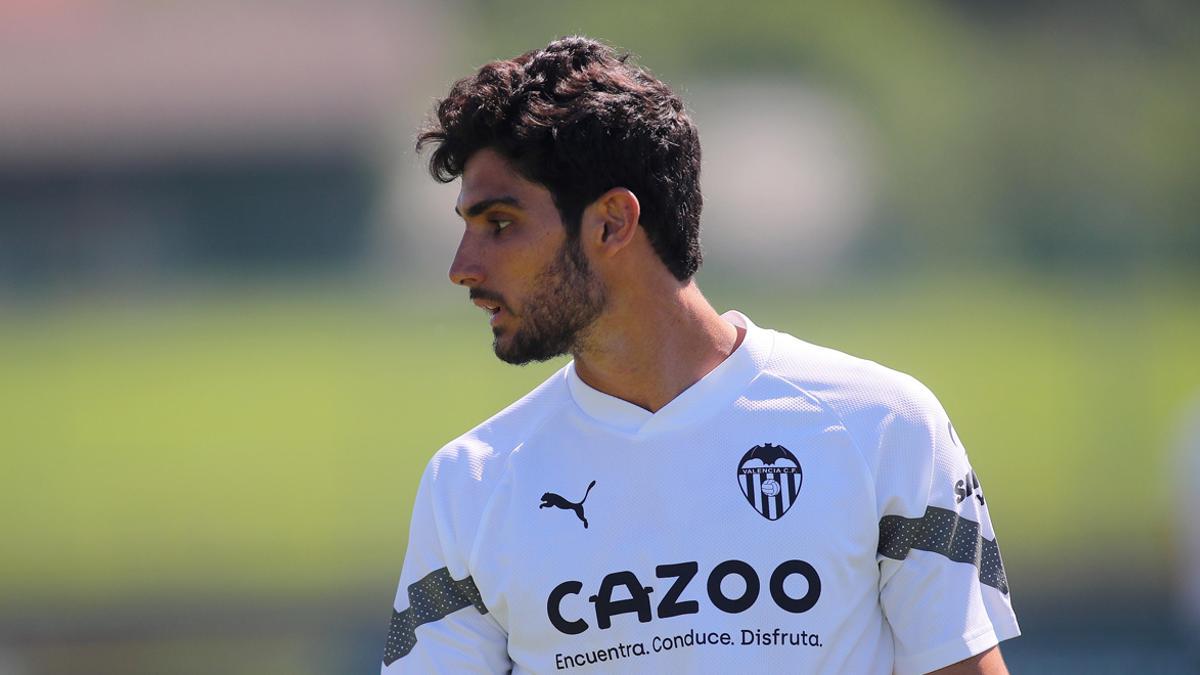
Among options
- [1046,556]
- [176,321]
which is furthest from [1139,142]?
[176,321]

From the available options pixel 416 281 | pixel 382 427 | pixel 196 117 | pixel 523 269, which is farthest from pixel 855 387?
pixel 196 117

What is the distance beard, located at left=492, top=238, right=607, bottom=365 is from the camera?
2.03 meters

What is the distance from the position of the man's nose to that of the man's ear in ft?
0.54

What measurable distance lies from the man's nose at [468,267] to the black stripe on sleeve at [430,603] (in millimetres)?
424

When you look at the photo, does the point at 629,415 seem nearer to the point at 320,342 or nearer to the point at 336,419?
the point at 336,419

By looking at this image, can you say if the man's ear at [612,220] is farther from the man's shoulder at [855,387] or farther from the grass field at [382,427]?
the grass field at [382,427]

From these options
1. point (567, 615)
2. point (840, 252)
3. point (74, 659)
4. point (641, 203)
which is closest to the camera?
point (567, 615)

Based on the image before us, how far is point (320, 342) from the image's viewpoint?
8680mm

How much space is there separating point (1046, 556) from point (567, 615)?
17.8 feet

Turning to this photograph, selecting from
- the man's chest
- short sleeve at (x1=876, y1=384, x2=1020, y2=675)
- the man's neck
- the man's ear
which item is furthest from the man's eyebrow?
short sleeve at (x1=876, y1=384, x2=1020, y2=675)

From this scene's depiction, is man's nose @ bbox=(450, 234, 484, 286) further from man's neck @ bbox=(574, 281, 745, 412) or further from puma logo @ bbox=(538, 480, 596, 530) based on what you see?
puma logo @ bbox=(538, 480, 596, 530)

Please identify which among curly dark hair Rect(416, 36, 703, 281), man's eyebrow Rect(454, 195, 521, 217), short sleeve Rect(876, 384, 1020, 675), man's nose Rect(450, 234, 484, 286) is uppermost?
curly dark hair Rect(416, 36, 703, 281)

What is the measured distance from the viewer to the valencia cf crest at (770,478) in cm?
196

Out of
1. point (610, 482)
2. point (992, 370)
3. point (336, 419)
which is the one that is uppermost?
point (336, 419)
